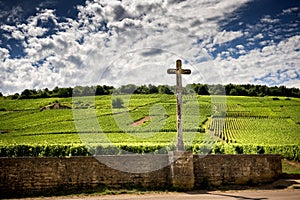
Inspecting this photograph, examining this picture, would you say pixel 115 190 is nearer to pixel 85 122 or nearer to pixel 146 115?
pixel 85 122

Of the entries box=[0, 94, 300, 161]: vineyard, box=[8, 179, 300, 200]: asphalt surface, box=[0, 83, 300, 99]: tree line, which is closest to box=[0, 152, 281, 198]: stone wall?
box=[8, 179, 300, 200]: asphalt surface

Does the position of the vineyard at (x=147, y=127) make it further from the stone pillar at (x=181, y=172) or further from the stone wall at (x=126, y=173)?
the stone pillar at (x=181, y=172)

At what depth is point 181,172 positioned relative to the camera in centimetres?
1233

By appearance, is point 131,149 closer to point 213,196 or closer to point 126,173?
point 126,173

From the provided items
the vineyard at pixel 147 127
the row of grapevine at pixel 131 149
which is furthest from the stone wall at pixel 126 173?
the vineyard at pixel 147 127

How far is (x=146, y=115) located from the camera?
51375mm

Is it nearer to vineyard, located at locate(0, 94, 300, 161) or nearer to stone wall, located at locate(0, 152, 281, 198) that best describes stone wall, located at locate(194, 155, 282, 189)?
stone wall, located at locate(0, 152, 281, 198)

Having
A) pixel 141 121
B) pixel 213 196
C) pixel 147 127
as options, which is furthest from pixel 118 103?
pixel 213 196

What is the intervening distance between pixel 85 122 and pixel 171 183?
118ft

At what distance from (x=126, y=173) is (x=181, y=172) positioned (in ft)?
7.86

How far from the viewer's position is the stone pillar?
1228cm

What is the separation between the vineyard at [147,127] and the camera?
28.5 m

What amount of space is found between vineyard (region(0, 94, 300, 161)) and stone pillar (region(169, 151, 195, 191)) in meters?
15.0

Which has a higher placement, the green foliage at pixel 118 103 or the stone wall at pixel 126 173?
the green foliage at pixel 118 103
